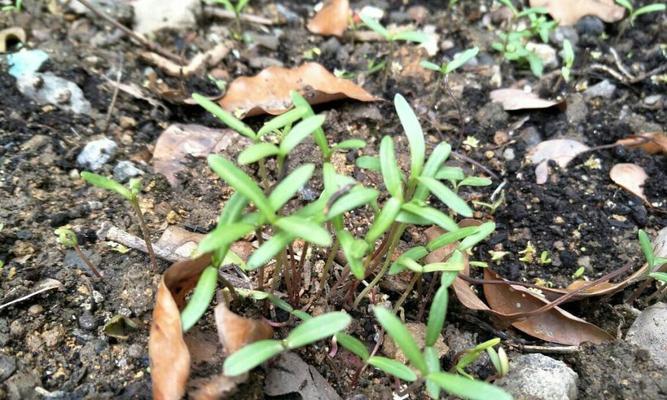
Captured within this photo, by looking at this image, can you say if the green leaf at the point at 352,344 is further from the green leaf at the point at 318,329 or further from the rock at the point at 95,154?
the rock at the point at 95,154

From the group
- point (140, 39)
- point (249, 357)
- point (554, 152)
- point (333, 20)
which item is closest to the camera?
point (249, 357)

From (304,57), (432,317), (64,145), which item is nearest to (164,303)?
(432,317)

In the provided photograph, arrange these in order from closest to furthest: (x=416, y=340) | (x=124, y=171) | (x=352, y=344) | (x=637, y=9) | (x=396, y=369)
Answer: (x=396, y=369), (x=352, y=344), (x=416, y=340), (x=124, y=171), (x=637, y=9)

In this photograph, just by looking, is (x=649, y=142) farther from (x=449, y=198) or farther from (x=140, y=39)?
(x=140, y=39)

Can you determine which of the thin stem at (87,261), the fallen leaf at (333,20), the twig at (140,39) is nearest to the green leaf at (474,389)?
the thin stem at (87,261)

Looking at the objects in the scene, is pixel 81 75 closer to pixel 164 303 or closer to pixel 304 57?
pixel 304 57

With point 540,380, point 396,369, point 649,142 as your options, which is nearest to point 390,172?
point 396,369
